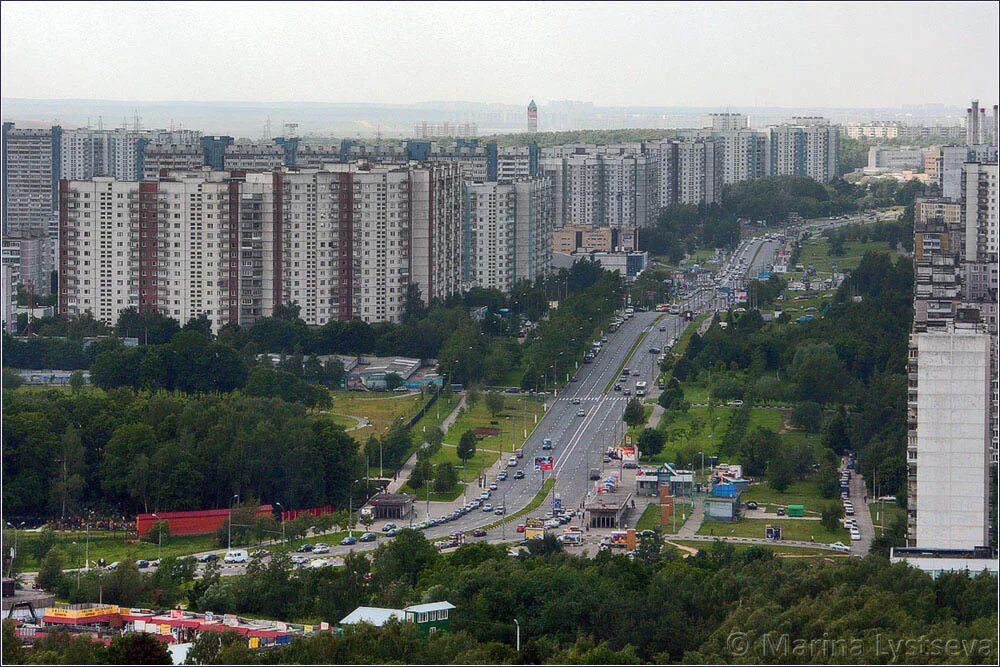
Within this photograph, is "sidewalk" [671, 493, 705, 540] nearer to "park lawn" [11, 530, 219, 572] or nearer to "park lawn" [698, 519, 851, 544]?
"park lawn" [698, 519, 851, 544]

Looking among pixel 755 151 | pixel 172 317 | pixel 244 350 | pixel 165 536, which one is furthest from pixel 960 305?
pixel 755 151

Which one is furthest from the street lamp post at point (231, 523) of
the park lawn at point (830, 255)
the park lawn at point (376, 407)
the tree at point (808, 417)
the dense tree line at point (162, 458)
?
the park lawn at point (830, 255)

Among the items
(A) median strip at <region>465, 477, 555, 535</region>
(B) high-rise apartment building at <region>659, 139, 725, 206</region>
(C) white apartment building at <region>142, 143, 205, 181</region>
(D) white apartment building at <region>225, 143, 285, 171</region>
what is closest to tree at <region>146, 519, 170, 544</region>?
(A) median strip at <region>465, 477, 555, 535</region>

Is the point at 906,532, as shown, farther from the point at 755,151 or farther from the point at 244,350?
the point at 755,151

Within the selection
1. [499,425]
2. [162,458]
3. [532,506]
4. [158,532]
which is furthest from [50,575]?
[499,425]

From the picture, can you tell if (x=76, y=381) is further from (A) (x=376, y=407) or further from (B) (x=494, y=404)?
(B) (x=494, y=404)
